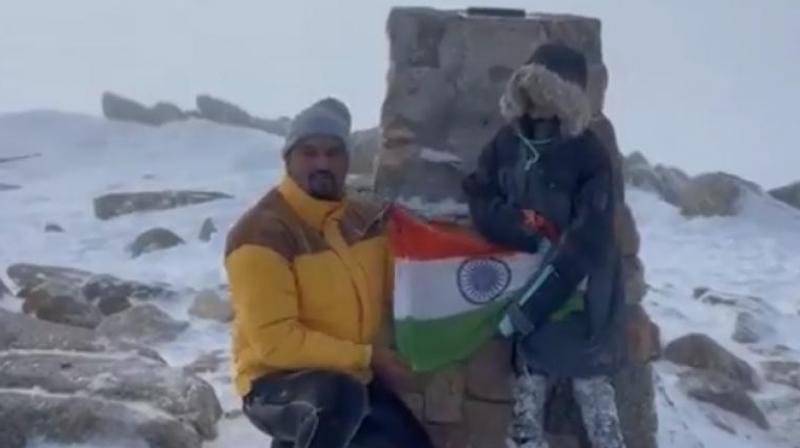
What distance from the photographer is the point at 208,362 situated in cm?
798

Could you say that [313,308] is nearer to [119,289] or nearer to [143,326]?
[143,326]

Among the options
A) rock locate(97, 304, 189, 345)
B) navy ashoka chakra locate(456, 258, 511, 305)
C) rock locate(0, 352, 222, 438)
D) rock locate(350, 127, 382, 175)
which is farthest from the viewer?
rock locate(350, 127, 382, 175)

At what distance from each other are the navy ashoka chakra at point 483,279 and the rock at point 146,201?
8905 millimetres

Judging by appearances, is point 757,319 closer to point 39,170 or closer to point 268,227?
point 268,227

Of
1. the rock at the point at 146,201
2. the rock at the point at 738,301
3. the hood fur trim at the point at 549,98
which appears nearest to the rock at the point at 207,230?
the rock at the point at 146,201

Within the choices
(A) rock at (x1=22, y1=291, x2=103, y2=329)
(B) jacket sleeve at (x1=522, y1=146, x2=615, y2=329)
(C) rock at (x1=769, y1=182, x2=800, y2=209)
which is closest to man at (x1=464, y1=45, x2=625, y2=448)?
(B) jacket sleeve at (x1=522, y1=146, x2=615, y2=329)

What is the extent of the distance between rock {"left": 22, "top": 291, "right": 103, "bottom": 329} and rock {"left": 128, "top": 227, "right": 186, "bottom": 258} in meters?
3.01

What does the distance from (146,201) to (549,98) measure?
958 centimetres

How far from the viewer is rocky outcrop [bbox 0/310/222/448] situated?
19.8 feet

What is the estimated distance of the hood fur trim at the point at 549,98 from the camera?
4.91m

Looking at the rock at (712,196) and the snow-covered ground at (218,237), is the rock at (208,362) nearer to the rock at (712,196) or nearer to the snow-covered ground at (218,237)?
the snow-covered ground at (218,237)

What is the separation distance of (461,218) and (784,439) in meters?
2.54

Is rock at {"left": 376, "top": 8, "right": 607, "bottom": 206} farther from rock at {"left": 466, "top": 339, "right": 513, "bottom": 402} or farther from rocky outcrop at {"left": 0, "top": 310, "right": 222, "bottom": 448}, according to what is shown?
rocky outcrop at {"left": 0, "top": 310, "right": 222, "bottom": 448}

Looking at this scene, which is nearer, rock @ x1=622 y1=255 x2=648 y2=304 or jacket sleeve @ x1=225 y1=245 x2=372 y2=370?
jacket sleeve @ x1=225 y1=245 x2=372 y2=370
